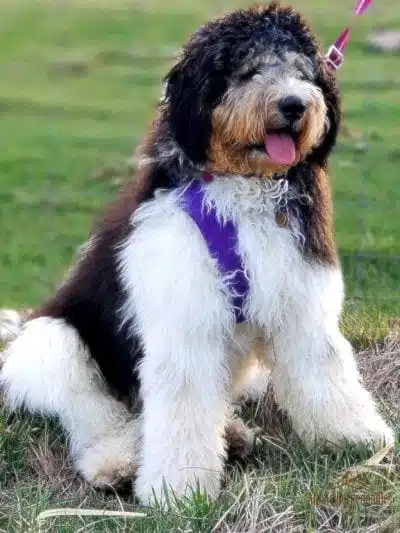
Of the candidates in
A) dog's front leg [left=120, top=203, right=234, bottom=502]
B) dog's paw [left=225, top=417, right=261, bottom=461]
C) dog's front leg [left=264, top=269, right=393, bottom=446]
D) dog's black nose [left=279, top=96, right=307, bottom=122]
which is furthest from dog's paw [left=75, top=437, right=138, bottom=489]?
dog's black nose [left=279, top=96, right=307, bottom=122]

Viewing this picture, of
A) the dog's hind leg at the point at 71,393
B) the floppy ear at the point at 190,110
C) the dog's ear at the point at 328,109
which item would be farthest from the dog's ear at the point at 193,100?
the dog's hind leg at the point at 71,393

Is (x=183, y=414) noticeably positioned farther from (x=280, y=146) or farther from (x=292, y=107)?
(x=292, y=107)

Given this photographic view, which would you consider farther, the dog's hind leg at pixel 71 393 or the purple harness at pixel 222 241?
the dog's hind leg at pixel 71 393

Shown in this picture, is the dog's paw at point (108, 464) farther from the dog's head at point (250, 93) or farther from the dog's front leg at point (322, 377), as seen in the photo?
the dog's head at point (250, 93)

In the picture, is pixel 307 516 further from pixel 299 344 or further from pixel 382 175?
pixel 382 175

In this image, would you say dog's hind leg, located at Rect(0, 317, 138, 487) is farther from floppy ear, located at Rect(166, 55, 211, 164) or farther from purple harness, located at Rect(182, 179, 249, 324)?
floppy ear, located at Rect(166, 55, 211, 164)

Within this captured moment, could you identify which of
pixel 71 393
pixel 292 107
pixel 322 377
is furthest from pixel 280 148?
pixel 71 393

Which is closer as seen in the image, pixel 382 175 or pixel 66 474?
pixel 66 474

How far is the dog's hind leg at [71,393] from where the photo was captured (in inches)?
184

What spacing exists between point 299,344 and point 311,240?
15.6 inches

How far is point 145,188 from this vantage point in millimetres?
4406

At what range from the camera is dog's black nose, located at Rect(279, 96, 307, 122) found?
397 centimetres

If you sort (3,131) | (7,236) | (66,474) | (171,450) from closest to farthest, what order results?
1. (171,450)
2. (66,474)
3. (7,236)
4. (3,131)

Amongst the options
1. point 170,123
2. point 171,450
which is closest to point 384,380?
point 171,450
